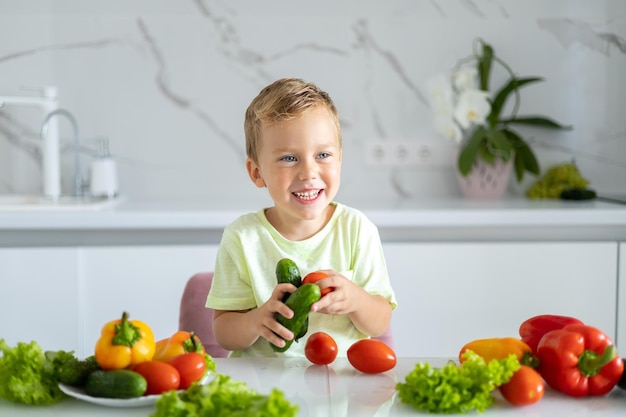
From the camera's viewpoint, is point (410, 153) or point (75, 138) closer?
point (75, 138)

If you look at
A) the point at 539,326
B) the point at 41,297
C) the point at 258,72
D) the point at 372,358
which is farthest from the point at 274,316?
the point at 258,72

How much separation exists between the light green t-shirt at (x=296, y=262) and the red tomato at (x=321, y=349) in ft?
0.97

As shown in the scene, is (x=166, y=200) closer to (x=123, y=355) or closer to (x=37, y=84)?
(x=37, y=84)

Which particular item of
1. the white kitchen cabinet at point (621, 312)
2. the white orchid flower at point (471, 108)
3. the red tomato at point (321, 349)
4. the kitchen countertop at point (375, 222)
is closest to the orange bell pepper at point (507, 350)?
the red tomato at point (321, 349)

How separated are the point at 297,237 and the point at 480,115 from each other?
145cm

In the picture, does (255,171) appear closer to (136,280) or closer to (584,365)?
(584,365)

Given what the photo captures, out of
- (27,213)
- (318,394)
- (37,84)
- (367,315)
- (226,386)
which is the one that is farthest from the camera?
(37,84)

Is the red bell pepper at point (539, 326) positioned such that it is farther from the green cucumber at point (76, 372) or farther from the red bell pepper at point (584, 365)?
the green cucumber at point (76, 372)

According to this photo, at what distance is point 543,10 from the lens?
3.08m

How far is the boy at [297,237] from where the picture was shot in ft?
4.81

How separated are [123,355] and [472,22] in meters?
2.33

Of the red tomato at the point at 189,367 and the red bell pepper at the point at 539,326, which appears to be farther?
the red bell pepper at the point at 539,326

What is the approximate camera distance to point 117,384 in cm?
103

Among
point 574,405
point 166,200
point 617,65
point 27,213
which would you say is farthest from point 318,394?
point 617,65
